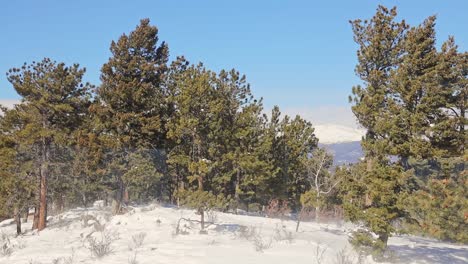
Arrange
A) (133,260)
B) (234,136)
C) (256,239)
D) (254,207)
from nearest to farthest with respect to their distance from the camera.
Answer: (133,260), (256,239), (234,136), (254,207)

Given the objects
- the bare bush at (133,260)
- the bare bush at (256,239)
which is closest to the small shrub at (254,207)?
the bare bush at (256,239)

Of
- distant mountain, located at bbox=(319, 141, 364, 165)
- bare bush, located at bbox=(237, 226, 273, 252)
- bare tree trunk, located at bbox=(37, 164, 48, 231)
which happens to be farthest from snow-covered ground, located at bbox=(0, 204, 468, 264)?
distant mountain, located at bbox=(319, 141, 364, 165)

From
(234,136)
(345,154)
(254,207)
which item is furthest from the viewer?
(345,154)

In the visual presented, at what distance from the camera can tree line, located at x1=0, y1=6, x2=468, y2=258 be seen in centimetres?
1415

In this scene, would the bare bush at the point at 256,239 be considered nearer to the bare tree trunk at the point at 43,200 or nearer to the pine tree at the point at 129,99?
the pine tree at the point at 129,99

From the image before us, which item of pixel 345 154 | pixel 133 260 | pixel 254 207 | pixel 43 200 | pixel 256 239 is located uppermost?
pixel 345 154

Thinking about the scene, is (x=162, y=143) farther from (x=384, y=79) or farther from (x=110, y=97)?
(x=384, y=79)

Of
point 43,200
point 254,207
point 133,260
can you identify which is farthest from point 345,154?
point 133,260

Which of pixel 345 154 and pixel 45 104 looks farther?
pixel 345 154

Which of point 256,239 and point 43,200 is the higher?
point 43,200

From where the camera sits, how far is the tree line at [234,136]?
46.4ft

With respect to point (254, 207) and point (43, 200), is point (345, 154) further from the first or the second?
point (43, 200)

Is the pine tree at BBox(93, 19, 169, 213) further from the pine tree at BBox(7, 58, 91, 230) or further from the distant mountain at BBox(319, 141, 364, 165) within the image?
the distant mountain at BBox(319, 141, 364, 165)

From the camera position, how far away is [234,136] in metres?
28.2
